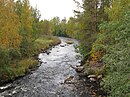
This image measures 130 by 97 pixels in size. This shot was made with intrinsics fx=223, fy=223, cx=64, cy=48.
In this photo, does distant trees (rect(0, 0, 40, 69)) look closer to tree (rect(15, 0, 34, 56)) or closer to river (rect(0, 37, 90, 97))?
tree (rect(15, 0, 34, 56))

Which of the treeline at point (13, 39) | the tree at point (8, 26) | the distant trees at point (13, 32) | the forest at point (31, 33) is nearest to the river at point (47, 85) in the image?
the treeline at point (13, 39)

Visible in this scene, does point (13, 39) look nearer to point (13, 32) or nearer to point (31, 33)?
point (13, 32)

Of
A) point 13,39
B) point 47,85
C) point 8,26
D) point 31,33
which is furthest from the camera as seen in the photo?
point 31,33

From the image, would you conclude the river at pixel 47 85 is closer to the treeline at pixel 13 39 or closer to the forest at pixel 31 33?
the treeline at pixel 13 39

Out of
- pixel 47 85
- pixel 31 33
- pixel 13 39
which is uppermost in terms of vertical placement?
pixel 31 33

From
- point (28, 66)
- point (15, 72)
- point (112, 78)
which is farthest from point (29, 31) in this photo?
point (112, 78)

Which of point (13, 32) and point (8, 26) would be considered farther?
point (13, 32)

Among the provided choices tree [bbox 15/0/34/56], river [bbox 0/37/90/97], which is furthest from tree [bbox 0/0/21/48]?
river [bbox 0/37/90/97]

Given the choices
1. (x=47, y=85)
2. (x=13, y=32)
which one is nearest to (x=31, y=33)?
(x=13, y=32)

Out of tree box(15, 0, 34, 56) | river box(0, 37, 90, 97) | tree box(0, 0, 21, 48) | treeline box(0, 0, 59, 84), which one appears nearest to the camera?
river box(0, 37, 90, 97)

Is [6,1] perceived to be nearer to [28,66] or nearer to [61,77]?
[28,66]

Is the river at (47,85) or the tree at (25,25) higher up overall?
the tree at (25,25)

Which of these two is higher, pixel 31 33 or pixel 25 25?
pixel 25 25

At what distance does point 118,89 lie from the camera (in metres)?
12.2
